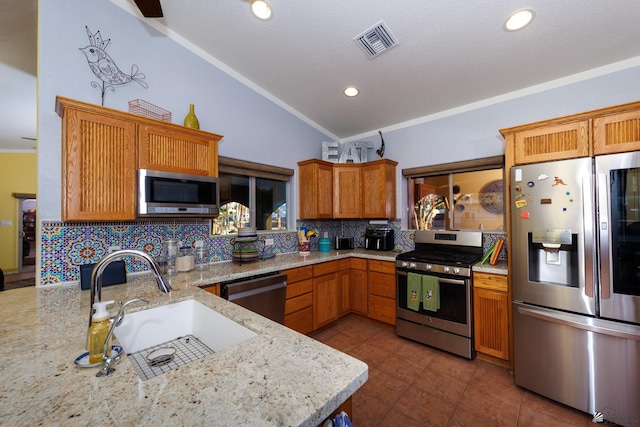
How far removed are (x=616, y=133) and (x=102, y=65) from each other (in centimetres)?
391

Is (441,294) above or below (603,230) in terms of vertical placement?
below

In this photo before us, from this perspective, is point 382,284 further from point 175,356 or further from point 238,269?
point 175,356

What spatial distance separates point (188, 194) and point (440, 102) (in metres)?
2.96

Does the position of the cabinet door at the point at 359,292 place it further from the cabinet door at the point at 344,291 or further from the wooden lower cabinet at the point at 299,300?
the wooden lower cabinet at the point at 299,300

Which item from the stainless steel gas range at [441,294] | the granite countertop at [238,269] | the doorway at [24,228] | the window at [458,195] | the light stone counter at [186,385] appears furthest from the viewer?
the doorway at [24,228]

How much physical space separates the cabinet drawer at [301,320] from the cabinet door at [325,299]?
7cm

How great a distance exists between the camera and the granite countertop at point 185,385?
1.89 ft

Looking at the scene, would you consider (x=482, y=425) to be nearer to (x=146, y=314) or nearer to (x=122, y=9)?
(x=146, y=314)

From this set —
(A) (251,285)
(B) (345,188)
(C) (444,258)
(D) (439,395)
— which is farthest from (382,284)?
(A) (251,285)

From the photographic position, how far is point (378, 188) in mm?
3518

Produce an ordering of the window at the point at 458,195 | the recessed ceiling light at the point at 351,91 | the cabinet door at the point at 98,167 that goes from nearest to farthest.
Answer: the cabinet door at the point at 98,167, the recessed ceiling light at the point at 351,91, the window at the point at 458,195

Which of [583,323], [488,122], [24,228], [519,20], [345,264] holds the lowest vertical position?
[583,323]

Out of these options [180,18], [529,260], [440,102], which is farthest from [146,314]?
[440,102]

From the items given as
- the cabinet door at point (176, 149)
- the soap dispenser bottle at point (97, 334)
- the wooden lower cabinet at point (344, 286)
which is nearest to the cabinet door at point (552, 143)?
the wooden lower cabinet at point (344, 286)
